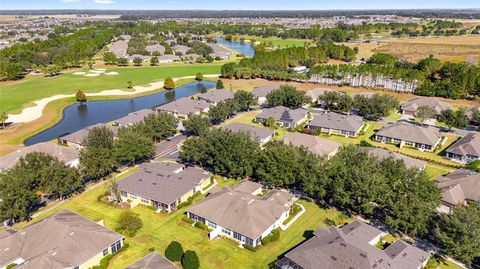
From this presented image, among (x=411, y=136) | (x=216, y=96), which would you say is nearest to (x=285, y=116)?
(x=216, y=96)

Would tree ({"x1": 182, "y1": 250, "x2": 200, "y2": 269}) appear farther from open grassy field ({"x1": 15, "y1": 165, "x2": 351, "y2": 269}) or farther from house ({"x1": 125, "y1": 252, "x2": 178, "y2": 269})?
house ({"x1": 125, "y1": 252, "x2": 178, "y2": 269})

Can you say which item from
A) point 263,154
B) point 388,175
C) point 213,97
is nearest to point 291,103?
point 213,97

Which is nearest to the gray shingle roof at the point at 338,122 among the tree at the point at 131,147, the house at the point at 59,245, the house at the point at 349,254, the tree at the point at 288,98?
the tree at the point at 288,98

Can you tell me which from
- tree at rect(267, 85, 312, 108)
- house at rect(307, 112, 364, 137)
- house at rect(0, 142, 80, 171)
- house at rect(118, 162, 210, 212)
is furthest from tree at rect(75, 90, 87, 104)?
house at rect(307, 112, 364, 137)

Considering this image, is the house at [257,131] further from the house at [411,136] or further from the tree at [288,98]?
the house at [411,136]

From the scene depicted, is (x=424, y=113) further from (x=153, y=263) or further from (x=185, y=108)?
(x=153, y=263)

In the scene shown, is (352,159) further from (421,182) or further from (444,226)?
(444,226)

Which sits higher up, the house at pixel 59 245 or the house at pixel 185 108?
the house at pixel 59 245
